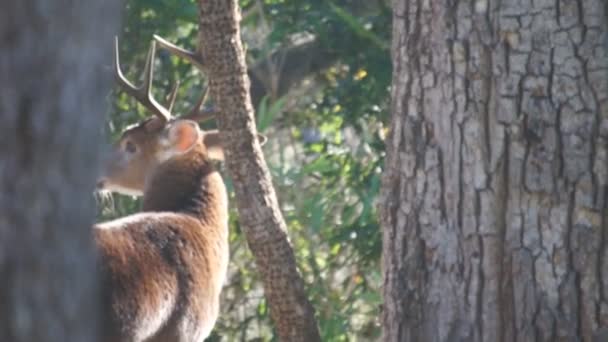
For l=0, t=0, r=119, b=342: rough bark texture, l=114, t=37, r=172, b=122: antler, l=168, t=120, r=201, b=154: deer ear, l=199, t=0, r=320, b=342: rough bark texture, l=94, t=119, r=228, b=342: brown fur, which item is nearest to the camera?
l=0, t=0, r=119, b=342: rough bark texture

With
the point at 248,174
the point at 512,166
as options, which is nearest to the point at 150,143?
the point at 248,174

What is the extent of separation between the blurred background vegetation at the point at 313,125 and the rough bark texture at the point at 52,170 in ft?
21.5

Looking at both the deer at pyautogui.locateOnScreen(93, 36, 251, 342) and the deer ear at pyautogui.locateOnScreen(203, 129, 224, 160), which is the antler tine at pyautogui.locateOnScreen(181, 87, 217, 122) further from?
the deer ear at pyautogui.locateOnScreen(203, 129, 224, 160)

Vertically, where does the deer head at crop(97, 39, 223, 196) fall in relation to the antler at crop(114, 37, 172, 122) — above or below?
below

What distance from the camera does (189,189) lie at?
328 inches

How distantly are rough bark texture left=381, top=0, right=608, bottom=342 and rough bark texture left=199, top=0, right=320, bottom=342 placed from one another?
2.09m

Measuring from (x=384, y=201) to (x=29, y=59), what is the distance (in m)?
2.96

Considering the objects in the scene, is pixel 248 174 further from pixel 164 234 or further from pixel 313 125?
pixel 313 125

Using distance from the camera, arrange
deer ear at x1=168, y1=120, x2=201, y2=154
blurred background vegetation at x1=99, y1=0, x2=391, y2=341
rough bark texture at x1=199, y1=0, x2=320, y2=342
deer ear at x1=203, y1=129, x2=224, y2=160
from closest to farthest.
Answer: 1. rough bark texture at x1=199, y1=0, x2=320, y2=342
2. deer ear at x1=168, y1=120, x2=201, y2=154
3. deer ear at x1=203, y1=129, x2=224, y2=160
4. blurred background vegetation at x1=99, y1=0, x2=391, y2=341

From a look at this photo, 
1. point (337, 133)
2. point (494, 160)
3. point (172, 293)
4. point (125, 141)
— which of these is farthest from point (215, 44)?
point (337, 133)

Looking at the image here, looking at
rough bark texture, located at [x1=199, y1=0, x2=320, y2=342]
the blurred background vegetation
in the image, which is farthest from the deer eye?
rough bark texture, located at [x1=199, y1=0, x2=320, y2=342]

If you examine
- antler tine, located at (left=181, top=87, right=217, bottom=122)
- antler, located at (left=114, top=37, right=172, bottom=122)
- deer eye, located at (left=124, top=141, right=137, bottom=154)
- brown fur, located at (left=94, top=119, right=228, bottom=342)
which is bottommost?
brown fur, located at (left=94, top=119, right=228, bottom=342)

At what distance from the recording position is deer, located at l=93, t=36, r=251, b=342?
6875mm

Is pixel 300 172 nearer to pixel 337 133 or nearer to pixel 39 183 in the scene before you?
pixel 337 133
